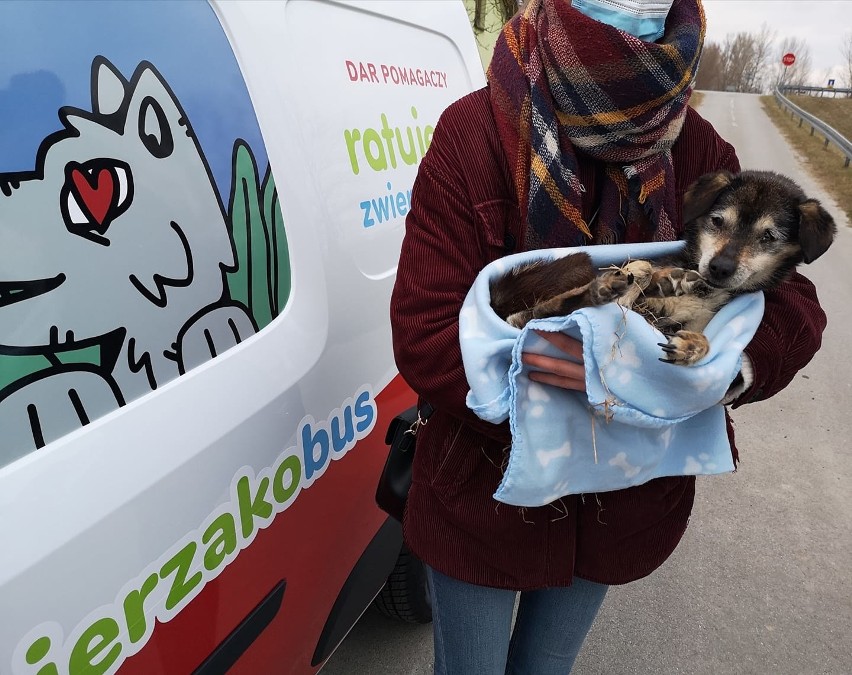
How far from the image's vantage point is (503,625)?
5.14 feet

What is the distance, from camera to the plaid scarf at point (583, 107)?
124 cm

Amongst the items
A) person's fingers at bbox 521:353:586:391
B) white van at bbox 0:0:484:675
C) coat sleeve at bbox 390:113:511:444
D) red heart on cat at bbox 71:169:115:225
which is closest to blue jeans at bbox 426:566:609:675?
white van at bbox 0:0:484:675

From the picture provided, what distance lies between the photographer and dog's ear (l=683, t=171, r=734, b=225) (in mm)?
1456

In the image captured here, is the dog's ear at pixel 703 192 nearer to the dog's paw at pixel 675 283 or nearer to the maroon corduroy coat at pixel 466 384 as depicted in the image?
the maroon corduroy coat at pixel 466 384

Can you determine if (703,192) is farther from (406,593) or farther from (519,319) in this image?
(406,593)

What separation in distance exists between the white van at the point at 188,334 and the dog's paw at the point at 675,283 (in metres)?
0.83

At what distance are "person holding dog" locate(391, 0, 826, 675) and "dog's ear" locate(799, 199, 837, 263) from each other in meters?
0.08

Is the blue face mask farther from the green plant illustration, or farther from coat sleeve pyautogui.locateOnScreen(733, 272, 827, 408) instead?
the green plant illustration

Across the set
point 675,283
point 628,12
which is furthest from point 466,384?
point 628,12

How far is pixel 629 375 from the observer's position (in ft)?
3.76

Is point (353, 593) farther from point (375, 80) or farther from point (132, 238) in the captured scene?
point (375, 80)

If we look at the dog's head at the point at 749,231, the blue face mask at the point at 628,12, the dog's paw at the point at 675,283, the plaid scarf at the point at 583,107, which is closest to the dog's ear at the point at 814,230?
→ the dog's head at the point at 749,231

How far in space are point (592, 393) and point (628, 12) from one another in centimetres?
79

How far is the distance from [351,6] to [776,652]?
3023 mm
